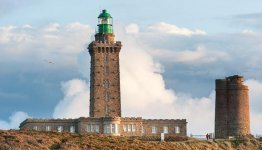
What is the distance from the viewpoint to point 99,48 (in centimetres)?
14925

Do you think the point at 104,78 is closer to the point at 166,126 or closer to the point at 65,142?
the point at 166,126

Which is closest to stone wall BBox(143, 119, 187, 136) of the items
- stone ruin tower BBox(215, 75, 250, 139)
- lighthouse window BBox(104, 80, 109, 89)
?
stone ruin tower BBox(215, 75, 250, 139)

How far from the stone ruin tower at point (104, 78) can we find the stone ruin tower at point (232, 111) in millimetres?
16801

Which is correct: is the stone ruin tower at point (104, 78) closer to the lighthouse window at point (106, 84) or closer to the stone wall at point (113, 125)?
the lighthouse window at point (106, 84)

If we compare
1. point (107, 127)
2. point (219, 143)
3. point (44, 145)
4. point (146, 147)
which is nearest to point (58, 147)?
point (44, 145)

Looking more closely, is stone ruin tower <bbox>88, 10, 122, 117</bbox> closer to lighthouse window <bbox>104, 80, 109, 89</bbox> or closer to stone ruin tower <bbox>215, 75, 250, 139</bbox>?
lighthouse window <bbox>104, 80, 109, 89</bbox>

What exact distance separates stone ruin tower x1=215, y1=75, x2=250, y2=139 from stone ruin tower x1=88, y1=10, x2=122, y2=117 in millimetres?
16801

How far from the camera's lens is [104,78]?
5822 inches

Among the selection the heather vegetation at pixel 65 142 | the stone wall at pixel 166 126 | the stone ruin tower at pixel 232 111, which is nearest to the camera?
the heather vegetation at pixel 65 142

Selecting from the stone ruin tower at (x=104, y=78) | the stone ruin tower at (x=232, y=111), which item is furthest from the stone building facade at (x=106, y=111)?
the stone ruin tower at (x=232, y=111)

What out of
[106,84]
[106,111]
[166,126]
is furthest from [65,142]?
A: [106,84]

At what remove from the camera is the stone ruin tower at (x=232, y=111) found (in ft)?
462

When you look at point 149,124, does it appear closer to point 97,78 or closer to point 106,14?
point 97,78

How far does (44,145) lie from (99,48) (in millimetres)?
59188
